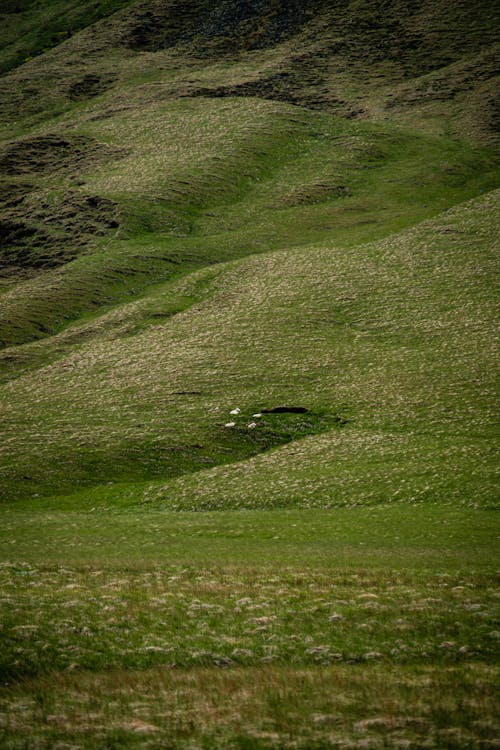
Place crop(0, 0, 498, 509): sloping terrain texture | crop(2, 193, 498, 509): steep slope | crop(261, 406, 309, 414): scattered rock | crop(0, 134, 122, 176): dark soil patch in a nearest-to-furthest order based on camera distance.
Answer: crop(2, 193, 498, 509): steep slope
crop(0, 0, 498, 509): sloping terrain texture
crop(261, 406, 309, 414): scattered rock
crop(0, 134, 122, 176): dark soil patch

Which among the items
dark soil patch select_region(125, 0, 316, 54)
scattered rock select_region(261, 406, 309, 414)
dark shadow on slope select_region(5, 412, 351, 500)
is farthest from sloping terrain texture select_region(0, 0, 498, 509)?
dark soil patch select_region(125, 0, 316, 54)

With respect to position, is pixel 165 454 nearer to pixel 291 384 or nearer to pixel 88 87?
pixel 291 384

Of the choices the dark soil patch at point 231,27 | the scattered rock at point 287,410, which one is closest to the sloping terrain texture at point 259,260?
the scattered rock at point 287,410

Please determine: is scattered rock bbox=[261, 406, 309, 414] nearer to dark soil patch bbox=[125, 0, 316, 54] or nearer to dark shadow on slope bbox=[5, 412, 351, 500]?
dark shadow on slope bbox=[5, 412, 351, 500]

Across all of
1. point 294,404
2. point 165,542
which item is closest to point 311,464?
point 294,404

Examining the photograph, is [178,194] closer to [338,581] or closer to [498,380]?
[498,380]

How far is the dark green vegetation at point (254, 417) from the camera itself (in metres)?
13.6

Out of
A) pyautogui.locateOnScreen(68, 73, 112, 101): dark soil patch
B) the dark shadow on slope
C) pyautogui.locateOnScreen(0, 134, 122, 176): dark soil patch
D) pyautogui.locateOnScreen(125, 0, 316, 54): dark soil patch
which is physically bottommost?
the dark shadow on slope

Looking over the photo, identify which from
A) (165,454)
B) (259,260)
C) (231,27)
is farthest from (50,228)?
(231,27)

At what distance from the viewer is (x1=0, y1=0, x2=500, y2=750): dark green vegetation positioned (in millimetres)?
13609

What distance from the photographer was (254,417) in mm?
48156

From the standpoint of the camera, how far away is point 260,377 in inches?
2149

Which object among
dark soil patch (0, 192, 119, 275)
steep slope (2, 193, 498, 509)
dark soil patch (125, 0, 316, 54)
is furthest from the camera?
dark soil patch (125, 0, 316, 54)

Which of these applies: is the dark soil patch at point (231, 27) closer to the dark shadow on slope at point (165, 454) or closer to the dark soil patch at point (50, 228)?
the dark soil patch at point (50, 228)
